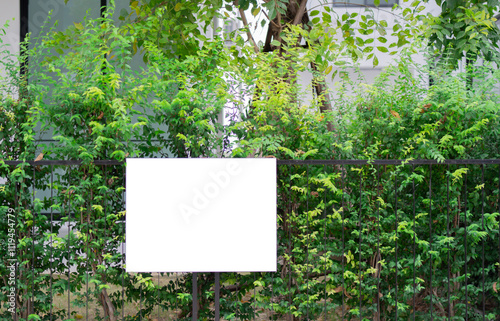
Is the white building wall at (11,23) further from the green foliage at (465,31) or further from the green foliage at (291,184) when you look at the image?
the green foliage at (465,31)

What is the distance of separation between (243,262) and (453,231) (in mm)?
1814

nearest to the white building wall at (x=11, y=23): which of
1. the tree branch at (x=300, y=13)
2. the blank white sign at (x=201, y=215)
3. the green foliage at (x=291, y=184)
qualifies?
the green foliage at (x=291, y=184)

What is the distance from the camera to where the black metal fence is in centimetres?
383

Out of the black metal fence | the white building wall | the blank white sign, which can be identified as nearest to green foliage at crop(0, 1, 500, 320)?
the black metal fence

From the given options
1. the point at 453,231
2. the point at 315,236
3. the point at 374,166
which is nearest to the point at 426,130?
the point at 374,166

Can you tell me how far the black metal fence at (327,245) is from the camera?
383cm

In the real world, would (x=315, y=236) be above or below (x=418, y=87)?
below

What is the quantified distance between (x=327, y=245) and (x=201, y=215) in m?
1.15

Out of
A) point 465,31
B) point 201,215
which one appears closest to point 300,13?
point 465,31

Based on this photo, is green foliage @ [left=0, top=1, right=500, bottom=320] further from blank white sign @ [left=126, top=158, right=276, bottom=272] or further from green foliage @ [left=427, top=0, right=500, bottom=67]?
green foliage @ [left=427, top=0, right=500, bottom=67]

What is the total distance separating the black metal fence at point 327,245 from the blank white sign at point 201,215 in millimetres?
461

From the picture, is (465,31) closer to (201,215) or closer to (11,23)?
(201,215)

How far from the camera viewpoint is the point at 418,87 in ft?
13.1

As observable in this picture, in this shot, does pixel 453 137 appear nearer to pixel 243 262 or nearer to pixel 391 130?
pixel 391 130
